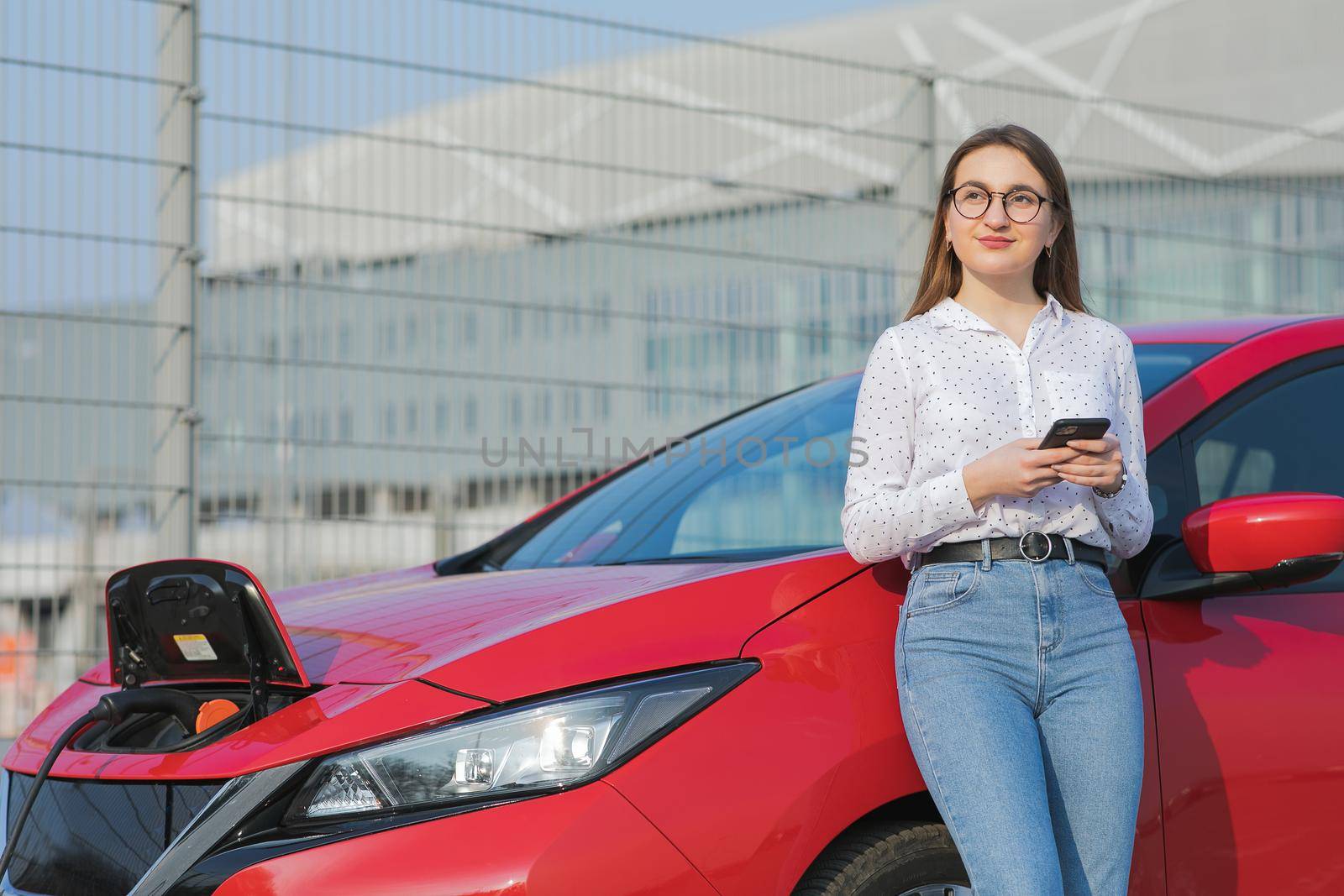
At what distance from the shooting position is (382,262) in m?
5.82

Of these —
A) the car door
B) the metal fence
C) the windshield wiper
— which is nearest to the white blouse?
the car door

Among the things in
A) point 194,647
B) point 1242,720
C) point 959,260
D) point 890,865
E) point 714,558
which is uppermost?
point 959,260

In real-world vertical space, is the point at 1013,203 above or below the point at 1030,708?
above

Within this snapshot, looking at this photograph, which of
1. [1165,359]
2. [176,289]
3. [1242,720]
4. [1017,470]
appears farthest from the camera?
[176,289]

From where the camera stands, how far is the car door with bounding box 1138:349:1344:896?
237cm

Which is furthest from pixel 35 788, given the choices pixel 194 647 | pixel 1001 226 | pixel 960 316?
pixel 1001 226

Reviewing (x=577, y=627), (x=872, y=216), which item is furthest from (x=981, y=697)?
(x=872, y=216)

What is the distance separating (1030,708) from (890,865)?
293mm

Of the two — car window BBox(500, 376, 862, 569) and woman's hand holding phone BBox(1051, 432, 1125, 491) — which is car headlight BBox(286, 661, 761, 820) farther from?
car window BBox(500, 376, 862, 569)

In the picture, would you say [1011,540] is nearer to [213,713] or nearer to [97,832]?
[213,713]

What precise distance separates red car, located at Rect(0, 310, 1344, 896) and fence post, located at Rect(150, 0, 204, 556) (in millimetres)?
2789

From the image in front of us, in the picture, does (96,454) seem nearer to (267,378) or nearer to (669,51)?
(267,378)

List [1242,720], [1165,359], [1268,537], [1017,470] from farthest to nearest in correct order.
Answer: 1. [1165,359]
2. [1242,720]
3. [1268,537]
4. [1017,470]

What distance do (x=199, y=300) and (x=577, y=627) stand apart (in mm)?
3882
